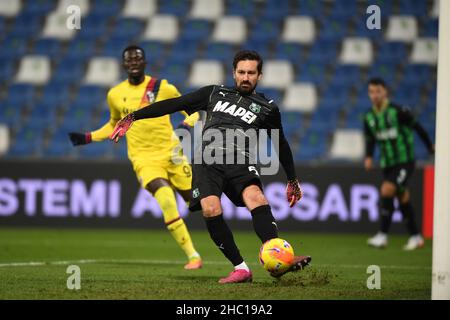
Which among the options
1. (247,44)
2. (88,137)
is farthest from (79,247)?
(247,44)

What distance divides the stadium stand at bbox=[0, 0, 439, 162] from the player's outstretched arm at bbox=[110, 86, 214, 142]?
864cm

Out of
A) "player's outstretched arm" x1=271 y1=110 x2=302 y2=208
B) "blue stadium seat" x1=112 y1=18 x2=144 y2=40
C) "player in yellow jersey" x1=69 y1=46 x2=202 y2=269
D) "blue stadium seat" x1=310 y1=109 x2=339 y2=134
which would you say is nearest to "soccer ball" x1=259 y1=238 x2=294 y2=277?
"player's outstretched arm" x1=271 y1=110 x2=302 y2=208

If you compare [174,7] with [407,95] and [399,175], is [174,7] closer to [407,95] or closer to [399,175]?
[407,95]

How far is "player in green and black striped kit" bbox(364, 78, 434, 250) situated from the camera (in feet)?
41.1

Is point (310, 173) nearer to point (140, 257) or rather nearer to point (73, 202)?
point (73, 202)

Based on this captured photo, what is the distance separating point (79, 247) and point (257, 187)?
16.3 ft

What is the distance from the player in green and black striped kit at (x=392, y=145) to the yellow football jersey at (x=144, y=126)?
13.6 feet

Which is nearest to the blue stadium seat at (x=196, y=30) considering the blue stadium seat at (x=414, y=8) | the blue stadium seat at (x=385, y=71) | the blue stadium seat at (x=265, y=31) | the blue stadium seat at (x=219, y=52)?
the blue stadium seat at (x=219, y=52)

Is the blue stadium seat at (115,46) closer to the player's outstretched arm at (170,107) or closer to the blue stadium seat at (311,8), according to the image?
the blue stadium seat at (311,8)

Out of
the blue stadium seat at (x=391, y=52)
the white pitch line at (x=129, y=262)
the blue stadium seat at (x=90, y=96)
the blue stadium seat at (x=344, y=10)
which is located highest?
the blue stadium seat at (x=344, y=10)

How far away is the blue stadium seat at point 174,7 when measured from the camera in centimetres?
1900

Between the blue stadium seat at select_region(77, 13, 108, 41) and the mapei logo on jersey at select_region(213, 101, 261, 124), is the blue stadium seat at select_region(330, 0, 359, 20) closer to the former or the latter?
the blue stadium seat at select_region(77, 13, 108, 41)

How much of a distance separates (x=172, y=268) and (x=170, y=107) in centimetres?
222

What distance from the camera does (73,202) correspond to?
14.3 m
